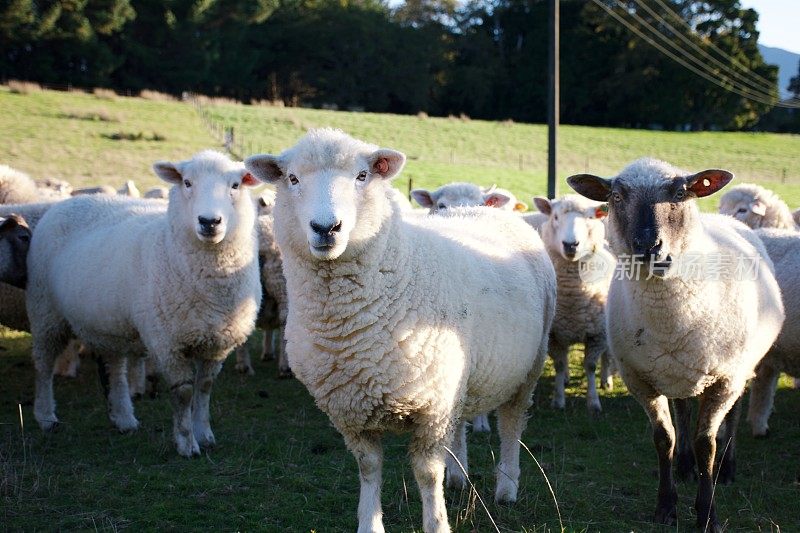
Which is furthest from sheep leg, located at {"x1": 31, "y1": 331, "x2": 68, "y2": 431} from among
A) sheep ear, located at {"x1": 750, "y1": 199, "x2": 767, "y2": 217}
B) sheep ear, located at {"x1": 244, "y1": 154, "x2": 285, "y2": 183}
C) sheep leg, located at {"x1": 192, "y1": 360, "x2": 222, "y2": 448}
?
sheep ear, located at {"x1": 750, "y1": 199, "x2": 767, "y2": 217}

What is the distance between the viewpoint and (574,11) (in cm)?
5675

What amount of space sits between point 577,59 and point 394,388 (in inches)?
2154

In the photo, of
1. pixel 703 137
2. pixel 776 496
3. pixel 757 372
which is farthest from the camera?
pixel 703 137

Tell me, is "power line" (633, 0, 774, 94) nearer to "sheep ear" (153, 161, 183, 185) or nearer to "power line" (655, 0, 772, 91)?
"power line" (655, 0, 772, 91)

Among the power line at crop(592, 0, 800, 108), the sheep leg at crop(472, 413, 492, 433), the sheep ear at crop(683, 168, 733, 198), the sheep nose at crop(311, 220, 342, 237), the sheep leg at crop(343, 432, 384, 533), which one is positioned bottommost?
the sheep leg at crop(472, 413, 492, 433)

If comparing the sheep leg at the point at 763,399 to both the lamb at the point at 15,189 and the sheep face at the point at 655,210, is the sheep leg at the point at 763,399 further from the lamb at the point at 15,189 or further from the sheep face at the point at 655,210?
the lamb at the point at 15,189

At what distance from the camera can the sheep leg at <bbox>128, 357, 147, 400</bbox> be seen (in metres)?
7.61

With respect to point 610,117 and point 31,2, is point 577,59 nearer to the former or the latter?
point 610,117

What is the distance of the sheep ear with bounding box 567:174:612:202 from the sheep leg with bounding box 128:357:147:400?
15.1ft

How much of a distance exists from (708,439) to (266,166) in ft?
9.57

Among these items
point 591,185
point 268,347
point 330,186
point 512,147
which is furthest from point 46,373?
point 512,147

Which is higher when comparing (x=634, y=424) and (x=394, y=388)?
(x=394, y=388)

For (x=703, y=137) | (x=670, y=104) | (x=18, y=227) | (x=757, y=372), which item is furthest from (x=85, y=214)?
(x=670, y=104)

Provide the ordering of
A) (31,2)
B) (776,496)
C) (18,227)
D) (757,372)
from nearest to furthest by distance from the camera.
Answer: (776,496)
(757,372)
(18,227)
(31,2)
